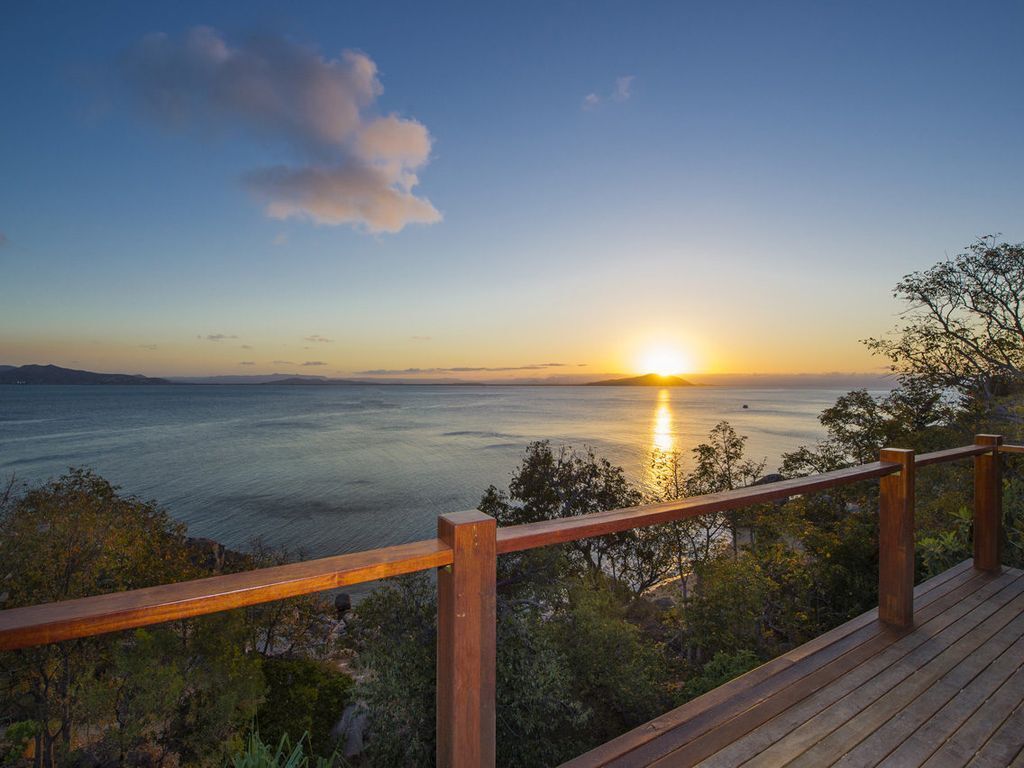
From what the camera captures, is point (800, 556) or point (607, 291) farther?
point (607, 291)

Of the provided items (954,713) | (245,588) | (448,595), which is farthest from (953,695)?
(245,588)

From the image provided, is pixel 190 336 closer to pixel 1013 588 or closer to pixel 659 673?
pixel 659 673

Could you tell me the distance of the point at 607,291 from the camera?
102 feet

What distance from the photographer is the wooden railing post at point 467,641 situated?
46.3 inches

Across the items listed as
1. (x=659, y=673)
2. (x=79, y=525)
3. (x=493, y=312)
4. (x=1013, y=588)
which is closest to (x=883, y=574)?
(x=1013, y=588)

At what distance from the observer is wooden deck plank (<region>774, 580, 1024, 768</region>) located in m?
1.60

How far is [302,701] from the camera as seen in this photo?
10.4 meters

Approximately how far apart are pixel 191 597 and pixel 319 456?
39643 millimetres

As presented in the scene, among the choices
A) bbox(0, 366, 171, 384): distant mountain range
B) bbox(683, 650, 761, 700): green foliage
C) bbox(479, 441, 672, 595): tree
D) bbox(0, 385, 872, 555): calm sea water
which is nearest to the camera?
bbox(683, 650, 761, 700): green foliage

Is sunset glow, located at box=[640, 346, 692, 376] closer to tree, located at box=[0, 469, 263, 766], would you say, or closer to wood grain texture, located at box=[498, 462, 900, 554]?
tree, located at box=[0, 469, 263, 766]

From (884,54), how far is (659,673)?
37.9 feet

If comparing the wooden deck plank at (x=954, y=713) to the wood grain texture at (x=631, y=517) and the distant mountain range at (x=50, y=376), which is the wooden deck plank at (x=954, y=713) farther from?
the distant mountain range at (x=50, y=376)

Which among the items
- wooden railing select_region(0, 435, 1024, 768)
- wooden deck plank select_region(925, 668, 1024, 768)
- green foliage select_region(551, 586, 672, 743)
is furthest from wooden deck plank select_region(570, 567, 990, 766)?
green foliage select_region(551, 586, 672, 743)

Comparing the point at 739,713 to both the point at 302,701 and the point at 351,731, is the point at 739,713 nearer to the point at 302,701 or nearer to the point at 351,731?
the point at 351,731
